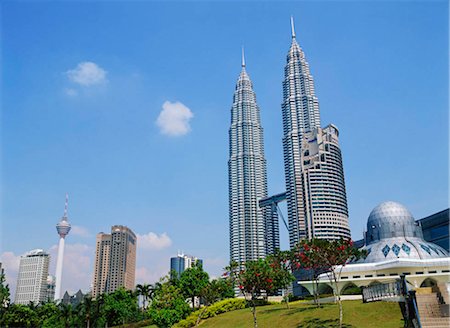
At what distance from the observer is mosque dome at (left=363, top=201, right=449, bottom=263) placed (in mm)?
91938

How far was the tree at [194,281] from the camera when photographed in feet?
250

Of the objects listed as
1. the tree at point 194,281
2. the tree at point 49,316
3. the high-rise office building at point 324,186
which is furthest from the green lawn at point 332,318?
the high-rise office building at point 324,186

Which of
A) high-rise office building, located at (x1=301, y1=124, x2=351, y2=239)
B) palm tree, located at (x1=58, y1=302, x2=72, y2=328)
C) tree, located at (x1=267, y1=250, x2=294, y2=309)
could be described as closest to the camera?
tree, located at (x1=267, y1=250, x2=294, y2=309)

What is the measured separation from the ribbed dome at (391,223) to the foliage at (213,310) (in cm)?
4307

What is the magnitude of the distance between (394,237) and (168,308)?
57.8m

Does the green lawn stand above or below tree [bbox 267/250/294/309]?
below

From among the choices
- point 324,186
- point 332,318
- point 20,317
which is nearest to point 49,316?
point 20,317

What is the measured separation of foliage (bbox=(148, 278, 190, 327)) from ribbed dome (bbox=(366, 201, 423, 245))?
50.9m

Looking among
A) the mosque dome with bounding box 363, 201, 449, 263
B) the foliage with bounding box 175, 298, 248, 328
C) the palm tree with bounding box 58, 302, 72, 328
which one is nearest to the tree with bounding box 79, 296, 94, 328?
the palm tree with bounding box 58, 302, 72, 328

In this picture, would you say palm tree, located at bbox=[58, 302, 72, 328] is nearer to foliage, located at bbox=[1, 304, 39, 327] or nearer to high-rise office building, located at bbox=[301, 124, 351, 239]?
foliage, located at bbox=[1, 304, 39, 327]

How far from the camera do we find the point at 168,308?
64000mm

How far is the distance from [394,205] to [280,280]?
41.4 m

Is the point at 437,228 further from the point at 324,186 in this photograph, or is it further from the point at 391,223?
the point at 324,186

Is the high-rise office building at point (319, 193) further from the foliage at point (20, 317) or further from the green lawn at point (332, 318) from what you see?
the green lawn at point (332, 318)
